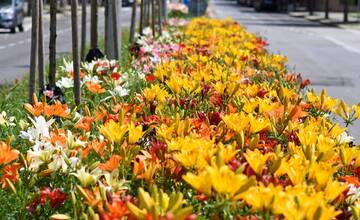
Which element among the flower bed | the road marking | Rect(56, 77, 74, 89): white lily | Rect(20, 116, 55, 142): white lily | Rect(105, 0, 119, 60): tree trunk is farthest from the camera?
the road marking

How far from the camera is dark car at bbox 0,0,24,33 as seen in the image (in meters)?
30.0

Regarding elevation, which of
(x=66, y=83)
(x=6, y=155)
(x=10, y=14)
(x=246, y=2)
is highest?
(x=6, y=155)

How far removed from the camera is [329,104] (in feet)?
15.4

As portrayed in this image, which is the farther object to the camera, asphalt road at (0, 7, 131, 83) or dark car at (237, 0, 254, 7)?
dark car at (237, 0, 254, 7)

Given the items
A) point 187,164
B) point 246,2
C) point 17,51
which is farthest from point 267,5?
point 187,164

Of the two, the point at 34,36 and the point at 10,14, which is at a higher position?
the point at 34,36

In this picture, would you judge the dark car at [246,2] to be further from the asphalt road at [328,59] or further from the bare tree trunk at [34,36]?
the bare tree trunk at [34,36]

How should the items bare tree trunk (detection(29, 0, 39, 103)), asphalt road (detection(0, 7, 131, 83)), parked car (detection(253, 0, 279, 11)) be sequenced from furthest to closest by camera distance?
parked car (detection(253, 0, 279, 11)) → asphalt road (detection(0, 7, 131, 83)) → bare tree trunk (detection(29, 0, 39, 103))

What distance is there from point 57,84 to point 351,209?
12.1ft

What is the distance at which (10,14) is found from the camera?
Result: 98.8 feet

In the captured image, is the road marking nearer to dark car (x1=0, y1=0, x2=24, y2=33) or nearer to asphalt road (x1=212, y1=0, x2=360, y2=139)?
asphalt road (x1=212, y1=0, x2=360, y2=139)

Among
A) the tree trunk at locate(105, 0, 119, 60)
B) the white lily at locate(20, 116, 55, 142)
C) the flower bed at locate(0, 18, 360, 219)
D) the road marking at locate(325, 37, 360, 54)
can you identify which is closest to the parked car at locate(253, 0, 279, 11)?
the road marking at locate(325, 37, 360, 54)

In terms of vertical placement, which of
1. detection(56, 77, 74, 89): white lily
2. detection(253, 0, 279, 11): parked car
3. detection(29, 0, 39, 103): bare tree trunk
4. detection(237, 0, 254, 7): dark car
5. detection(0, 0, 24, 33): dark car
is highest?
detection(29, 0, 39, 103): bare tree trunk

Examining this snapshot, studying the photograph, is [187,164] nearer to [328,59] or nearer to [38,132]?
[38,132]
